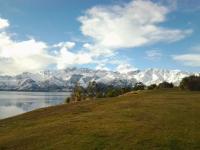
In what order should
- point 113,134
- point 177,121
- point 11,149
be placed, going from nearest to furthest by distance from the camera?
point 11,149 < point 113,134 < point 177,121

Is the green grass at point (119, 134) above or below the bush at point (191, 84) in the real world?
below

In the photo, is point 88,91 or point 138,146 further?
point 88,91

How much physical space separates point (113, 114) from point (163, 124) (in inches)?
388

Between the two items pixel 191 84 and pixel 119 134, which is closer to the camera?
pixel 119 134

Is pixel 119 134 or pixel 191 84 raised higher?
pixel 191 84

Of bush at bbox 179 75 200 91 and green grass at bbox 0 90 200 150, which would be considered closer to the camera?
green grass at bbox 0 90 200 150

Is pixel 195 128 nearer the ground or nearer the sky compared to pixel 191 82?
nearer the ground

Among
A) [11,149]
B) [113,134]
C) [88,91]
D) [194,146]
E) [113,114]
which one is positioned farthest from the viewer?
[88,91]

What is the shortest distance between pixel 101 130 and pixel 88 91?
131536mm

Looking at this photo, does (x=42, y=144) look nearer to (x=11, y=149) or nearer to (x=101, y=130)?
(x=11, y=149)

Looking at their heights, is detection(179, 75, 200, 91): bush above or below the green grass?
above

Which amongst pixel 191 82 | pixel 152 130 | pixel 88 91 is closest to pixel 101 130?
pixel 152 130

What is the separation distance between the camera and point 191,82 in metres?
87.6

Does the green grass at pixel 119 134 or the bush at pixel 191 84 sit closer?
the green grass at pixel 119 134
